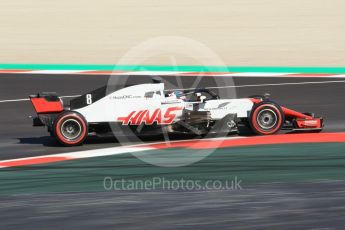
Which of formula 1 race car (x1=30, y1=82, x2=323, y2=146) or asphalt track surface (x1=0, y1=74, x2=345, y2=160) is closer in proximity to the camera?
formula 1 race car (x1=30, y1=82, x2=323, y2=146)

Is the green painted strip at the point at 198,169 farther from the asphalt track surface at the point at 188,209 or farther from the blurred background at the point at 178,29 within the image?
the blurred background at the point at 178,29

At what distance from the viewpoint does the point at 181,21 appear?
30797mm

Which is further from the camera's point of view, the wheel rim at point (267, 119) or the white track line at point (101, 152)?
the wheel rim at point (267, 119)

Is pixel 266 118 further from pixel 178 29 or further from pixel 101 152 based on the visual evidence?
pixel 178 29

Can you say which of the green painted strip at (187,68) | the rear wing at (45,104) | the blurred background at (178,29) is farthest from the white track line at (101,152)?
the blurred background at (178,29)

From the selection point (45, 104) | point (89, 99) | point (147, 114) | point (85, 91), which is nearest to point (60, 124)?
point (45, 104)

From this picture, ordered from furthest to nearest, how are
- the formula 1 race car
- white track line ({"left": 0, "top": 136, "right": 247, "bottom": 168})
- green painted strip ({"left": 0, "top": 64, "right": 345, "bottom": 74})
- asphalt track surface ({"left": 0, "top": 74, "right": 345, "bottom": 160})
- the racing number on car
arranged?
green painted strip ({"left": 0, "top": 64, "right": 345, "bottom": 74}), asphalt track surface ({"left": 0, "top": 74, "right": 345, "bottom": 160}), the racing number on car, the formula 1 race car, white track line ({"left": 0, "top": 136, "right": 247, "bottom": 168})

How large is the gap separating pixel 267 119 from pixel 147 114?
1.96m

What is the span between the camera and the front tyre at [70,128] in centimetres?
1292

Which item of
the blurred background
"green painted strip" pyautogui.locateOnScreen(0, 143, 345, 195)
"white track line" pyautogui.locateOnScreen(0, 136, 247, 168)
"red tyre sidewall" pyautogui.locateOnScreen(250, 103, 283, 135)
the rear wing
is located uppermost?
the blurred background

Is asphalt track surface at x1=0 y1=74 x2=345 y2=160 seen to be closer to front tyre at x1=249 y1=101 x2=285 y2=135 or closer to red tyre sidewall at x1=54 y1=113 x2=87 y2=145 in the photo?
red tyre sidewall at x1=54 y1=113 x2=87 y2=145

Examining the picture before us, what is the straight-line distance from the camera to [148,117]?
1312 cm

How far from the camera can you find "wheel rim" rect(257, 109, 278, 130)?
13.4m

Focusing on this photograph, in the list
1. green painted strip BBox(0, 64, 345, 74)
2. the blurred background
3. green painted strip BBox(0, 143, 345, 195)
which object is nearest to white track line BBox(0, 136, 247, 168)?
green painted strip BBox(0, 143, 345, 195)
